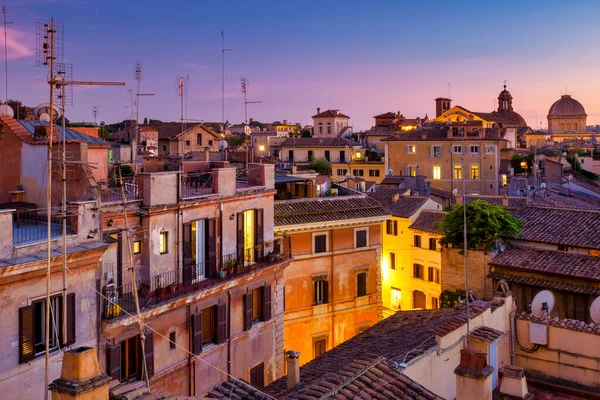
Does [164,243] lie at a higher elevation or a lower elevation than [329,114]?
lower

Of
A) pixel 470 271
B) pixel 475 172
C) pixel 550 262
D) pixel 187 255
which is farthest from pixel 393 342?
pixel 475 172

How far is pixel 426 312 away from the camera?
633 inches

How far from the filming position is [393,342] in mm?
12594

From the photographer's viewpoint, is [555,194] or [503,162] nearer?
[555,194]

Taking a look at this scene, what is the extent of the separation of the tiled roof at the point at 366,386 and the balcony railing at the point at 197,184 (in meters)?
9.88

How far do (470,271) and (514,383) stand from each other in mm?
11824

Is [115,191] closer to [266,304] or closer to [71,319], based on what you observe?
[71,319]

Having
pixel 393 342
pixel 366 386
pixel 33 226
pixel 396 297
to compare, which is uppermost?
pixel 33 226

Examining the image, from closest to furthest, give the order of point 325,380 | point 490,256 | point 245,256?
1. point 325,380
2. point 245,256
3. point 490,256

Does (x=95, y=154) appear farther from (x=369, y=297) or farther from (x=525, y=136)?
(x=525, y=136)

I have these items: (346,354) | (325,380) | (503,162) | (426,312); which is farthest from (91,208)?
(503,162)

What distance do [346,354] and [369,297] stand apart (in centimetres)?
1204

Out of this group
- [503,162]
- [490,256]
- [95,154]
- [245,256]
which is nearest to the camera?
[95,154]

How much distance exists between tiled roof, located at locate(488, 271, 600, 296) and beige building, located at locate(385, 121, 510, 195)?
29808 mm
